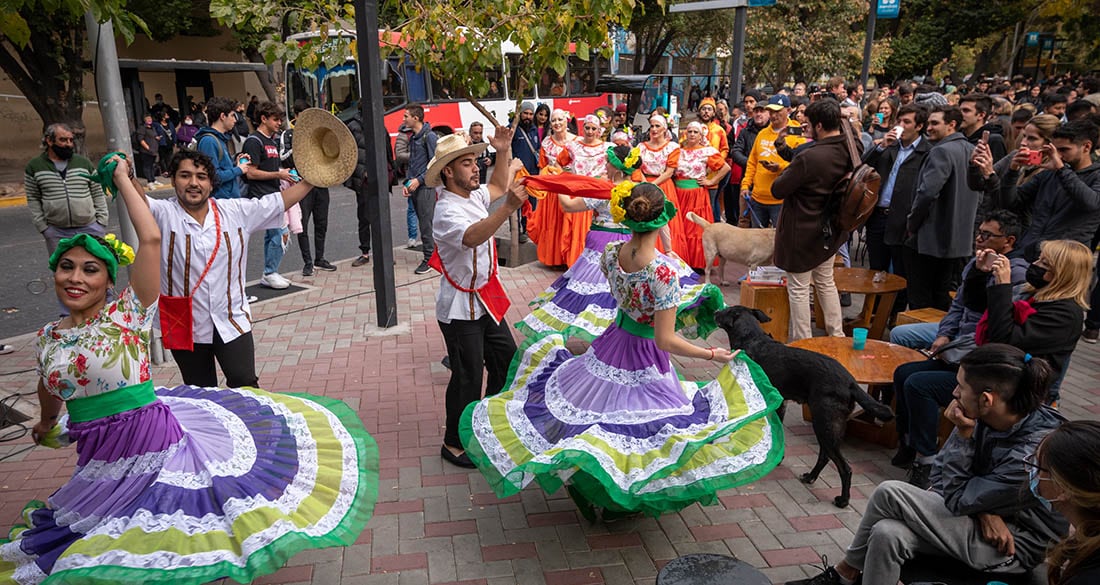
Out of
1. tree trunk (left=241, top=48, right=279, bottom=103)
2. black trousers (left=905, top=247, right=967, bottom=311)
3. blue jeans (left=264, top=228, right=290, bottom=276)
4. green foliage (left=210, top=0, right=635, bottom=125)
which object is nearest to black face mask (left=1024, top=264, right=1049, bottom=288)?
black trousers (left=905, top=247, right=967, bottom=311)

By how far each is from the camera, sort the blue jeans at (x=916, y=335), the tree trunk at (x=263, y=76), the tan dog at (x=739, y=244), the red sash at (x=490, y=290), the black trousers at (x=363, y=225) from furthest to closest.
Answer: the tree trunk at (x=263, y=76)
the black trousers at (x=363, y=225)
the tan dog at (x=739, y=244)
the blue jeans at (x=916, y=335)
the red sash at (x=490, y=290)

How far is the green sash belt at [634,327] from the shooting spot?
391 cm

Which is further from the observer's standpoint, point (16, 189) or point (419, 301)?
point (16, 189)

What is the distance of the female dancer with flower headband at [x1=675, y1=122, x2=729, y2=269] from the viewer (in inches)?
356

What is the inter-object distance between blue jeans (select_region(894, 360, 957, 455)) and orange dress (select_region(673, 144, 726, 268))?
4.52 metres

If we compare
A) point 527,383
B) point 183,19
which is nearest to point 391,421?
point 527,383

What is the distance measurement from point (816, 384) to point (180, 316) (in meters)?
3.65

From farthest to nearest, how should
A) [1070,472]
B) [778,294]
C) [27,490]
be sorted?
1. [778,294]
2. [27,490]
3. [1070,472]

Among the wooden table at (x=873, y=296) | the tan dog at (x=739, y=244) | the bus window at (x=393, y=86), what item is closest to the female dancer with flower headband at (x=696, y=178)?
the tan dog at (x=739, y=244)

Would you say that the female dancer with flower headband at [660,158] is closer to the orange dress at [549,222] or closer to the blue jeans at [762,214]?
the blue jeans at [762,214]

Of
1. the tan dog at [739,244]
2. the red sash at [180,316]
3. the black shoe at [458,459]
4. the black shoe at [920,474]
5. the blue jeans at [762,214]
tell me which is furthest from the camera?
the blue jeans at [762,214]

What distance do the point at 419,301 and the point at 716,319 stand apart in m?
4.44

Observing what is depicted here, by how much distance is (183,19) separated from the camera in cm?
1941

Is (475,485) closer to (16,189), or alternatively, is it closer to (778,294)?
(778,294)
